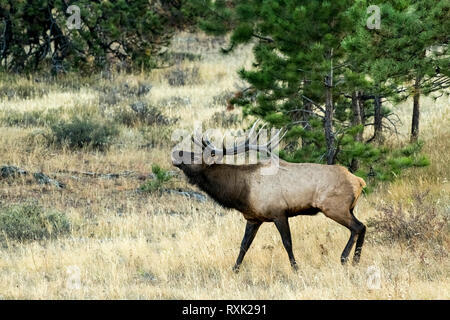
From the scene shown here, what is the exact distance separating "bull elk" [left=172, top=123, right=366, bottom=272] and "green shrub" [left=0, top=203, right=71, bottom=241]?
288 cm

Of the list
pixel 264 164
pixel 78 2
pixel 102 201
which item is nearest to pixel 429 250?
pixel 264 164

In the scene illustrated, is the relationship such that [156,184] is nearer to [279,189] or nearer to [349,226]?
[279,189]

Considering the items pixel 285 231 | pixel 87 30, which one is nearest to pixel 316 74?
pixel 285 231

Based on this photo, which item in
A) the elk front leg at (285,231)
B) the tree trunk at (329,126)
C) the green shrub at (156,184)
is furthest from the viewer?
the green shrub at (156,184)

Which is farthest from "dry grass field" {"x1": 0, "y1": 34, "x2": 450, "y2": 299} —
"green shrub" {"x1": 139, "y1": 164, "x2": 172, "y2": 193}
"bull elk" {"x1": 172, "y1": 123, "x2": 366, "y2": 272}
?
Answer: "bull elk" {"x1": 172, "y1": 123, "x2": 366, "y2": 272}

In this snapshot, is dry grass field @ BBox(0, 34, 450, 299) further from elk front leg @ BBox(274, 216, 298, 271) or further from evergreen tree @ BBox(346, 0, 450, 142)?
evergreen tree @ BBox(346, 0, 450, 142)

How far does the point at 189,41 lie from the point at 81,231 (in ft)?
72.5

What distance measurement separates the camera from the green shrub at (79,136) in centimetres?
1700

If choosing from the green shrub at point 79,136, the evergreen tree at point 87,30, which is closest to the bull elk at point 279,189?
the green shrub at point 79,136

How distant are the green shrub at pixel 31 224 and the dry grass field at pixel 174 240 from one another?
17 cm

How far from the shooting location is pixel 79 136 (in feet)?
56.3

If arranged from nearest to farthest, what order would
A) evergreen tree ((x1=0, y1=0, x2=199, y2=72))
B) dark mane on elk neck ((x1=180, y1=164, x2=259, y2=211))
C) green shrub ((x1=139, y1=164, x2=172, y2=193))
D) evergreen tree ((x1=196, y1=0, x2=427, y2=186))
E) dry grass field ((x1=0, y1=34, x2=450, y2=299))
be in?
dry grass field ((x1=0, y1=34, x2=450, y2=299)), dark mane on elk neck ((x1=180, y1=164, x2=259, y2=211)), evergreen tree ((x1=196, y1=0, x2=427, y2=186)), green shrub ((x1=139, y1=164, x2=172, y2=193)), evergreen tree ((x1=0, y1=0, x2=199, y2=72))

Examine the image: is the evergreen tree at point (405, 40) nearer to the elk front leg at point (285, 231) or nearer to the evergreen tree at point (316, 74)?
the evergreen tree at point (316, 74)

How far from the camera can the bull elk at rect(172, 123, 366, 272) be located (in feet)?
28.1
